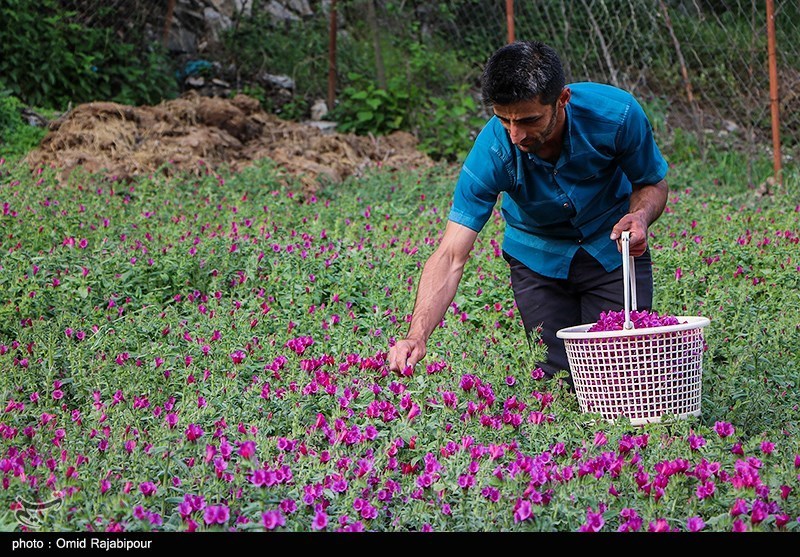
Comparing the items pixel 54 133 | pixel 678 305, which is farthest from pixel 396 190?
pixel 678 305

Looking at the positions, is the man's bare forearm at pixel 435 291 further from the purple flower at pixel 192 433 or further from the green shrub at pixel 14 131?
the green shrub at pixel 14 131

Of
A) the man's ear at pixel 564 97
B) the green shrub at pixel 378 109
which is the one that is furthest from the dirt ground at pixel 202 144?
the man's ear at pixel 564 97

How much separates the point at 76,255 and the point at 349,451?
9.59ft

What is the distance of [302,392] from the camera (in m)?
3.34

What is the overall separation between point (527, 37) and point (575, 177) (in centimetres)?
763

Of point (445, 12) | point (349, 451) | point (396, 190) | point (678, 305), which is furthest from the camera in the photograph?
point (445, 12)

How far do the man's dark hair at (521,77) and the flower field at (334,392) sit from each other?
37.3 inches

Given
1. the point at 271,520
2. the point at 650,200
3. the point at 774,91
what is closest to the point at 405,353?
the point at 271,520

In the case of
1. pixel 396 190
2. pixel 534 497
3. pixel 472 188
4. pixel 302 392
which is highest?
pixel 472 188

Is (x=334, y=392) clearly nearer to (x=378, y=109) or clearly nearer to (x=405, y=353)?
(x=405, y=353)

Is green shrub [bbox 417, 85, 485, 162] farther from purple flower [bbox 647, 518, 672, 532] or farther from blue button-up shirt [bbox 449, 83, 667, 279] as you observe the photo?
purple flower [bbox 647, 518, 672, 532]

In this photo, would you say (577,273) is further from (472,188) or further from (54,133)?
(54,133)

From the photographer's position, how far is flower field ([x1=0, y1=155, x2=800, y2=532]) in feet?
8.36

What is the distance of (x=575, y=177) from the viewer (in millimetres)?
3594
